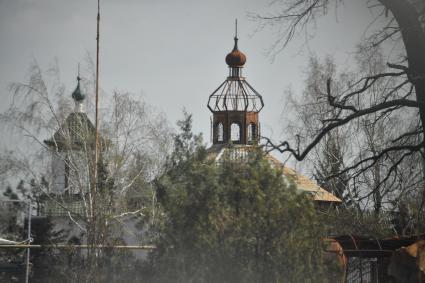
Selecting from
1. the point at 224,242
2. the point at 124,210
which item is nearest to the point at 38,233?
the point at 124,210

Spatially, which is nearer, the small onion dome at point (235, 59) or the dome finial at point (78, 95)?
the dome finial at point (78, 95)

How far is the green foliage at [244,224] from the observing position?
425 inches

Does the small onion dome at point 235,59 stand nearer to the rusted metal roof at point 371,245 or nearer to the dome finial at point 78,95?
the dome finial at point 78,95

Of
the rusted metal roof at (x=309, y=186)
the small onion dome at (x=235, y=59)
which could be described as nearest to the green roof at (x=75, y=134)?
the small onion dome at (x=235, y=59)

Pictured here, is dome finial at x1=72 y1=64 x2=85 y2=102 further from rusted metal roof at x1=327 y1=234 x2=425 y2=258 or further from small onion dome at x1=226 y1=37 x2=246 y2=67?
rusted metal roof at x1=327 y1=234 x2=425 y2=258

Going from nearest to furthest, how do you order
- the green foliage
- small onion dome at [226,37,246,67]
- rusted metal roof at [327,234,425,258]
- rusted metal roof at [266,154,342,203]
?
the green foliage < rusted metal roof at [266,154,342,203] < rusted metal roof at [327,234,425,258] < small onion dome at [226,37,246,67]

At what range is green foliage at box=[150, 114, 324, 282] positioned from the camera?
1080 centimetres

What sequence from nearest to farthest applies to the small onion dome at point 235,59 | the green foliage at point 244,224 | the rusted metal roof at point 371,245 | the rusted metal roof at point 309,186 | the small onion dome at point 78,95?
the green foliage at point 244,224 → the rusted metal roof at point 309,186 → the rusted metal roof at point 371,245 → the small onion dome at point 78,95 → the small onion dome at point 235,59

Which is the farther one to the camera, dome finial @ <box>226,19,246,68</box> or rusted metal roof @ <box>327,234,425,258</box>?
dome finial @ <box>226,19,246,68</box>

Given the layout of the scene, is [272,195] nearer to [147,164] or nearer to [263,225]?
[263,225]

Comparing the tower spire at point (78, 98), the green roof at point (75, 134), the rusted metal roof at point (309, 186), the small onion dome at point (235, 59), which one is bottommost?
the rusted metal roof at point (309, 186)

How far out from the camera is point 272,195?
424 inches

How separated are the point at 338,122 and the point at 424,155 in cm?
110

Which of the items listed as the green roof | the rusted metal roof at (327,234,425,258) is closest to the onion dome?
the green roof
